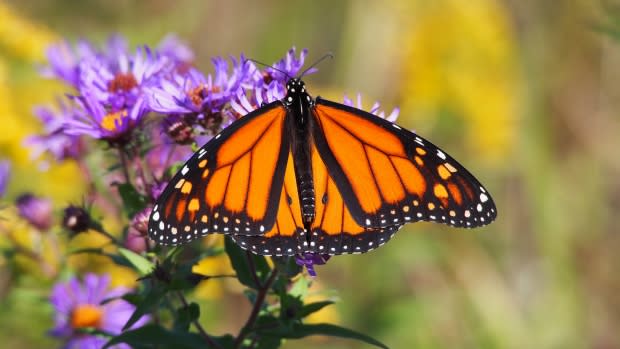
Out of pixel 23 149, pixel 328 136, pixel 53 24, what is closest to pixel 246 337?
pixel 328 136

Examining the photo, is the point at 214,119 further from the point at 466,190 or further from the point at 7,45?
the point at 7,45

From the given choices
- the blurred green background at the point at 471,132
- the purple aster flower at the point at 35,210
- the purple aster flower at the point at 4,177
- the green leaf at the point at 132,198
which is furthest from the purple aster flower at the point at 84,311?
the blurred green background at the point at 471,132

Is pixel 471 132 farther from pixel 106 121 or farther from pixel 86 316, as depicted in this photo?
pixel 106 121

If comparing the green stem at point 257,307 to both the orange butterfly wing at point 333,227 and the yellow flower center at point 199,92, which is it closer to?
the orange butterfly wing at point 333,227

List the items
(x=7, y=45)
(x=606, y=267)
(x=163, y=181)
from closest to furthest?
(x=163, y=181)
(x=7, y=45)
(x=606, y=267)

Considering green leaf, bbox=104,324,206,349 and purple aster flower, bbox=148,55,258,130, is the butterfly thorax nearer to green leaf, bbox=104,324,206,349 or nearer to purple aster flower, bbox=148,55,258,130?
purple aster flower, bbox=148,55,258,130

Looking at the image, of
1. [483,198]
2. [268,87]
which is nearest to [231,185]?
[268,87]
